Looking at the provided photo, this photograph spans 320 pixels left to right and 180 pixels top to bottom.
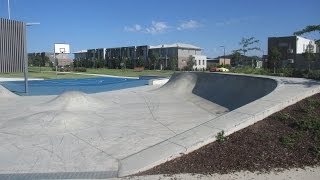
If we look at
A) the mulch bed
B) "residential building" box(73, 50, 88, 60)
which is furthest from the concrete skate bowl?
"residential building" box(73, 50, 88, 60)

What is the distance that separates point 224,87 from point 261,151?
11.9 metres

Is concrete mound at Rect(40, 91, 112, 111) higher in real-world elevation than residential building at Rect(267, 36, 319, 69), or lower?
lower

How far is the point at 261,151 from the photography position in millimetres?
6418

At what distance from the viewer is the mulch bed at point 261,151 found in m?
5.95

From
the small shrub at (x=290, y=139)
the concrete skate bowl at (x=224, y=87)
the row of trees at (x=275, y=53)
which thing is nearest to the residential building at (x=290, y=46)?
the row of trees at (x=275, y=53)

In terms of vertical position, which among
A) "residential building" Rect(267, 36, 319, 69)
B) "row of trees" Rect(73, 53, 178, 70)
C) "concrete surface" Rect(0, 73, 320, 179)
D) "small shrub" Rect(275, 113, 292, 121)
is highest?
"residential building" Rect(267, 36, 319, 69)

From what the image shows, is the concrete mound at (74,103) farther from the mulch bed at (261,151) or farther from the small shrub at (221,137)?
the mulch bed at (261,151)

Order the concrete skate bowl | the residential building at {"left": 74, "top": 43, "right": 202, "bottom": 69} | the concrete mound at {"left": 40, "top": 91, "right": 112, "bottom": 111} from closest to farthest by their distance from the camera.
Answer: the concrete mound at {"left": 40, "top": 91, "right": 112, "bottom": 111}, the concrete skate bowl, the residential building at {"left": 74, "top": 43, "right": 202, "bottom": 69}

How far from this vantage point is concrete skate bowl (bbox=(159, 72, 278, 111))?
1442 cm

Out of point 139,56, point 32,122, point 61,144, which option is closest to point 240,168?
point 61,144

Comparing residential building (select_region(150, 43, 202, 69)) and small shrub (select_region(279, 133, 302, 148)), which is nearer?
small shrub (select_region(279, 133, 302, 148))

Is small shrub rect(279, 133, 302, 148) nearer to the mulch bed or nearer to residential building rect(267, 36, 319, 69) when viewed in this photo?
the mulch bed

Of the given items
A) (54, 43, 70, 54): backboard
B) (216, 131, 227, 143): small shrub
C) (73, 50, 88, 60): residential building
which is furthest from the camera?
(73, 50, 88, 60): residential building

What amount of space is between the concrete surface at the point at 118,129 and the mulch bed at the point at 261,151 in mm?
251
